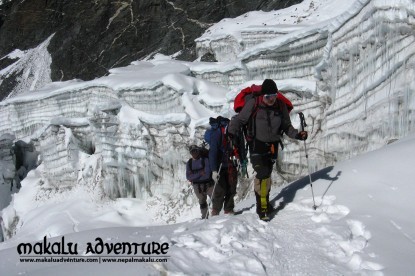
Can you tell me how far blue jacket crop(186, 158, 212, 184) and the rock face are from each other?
14833mm

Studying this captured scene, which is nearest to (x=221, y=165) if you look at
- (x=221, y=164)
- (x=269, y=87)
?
(x=221, y=164)

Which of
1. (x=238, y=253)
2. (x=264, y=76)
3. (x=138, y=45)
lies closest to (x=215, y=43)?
(x=138, y=45)

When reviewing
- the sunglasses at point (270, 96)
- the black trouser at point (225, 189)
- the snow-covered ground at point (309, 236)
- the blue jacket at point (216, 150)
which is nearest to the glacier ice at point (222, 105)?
the snow-covered ground at point (309, 236)

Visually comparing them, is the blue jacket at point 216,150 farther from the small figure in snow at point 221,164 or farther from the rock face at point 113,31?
the rock face at point 113,31

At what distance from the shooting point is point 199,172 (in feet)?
25.1

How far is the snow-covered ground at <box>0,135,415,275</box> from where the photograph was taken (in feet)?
14.4

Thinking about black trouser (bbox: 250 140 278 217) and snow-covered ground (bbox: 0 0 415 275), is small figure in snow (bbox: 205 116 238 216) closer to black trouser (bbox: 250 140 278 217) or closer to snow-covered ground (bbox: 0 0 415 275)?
snow-covered ground (bbox: 0 0 415 275)

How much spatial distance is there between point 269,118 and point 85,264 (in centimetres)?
276

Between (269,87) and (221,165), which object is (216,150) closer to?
(221,165)

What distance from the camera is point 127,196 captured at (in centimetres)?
1402

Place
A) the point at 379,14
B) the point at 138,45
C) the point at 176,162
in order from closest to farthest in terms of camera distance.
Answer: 1. the point at 379,14
2. the point at 176,162
3. the point at 138,45

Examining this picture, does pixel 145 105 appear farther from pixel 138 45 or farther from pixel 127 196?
pixel 138 45

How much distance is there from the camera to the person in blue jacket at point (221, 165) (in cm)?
703

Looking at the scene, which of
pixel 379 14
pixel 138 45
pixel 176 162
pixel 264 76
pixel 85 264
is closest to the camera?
pixel 85 264
